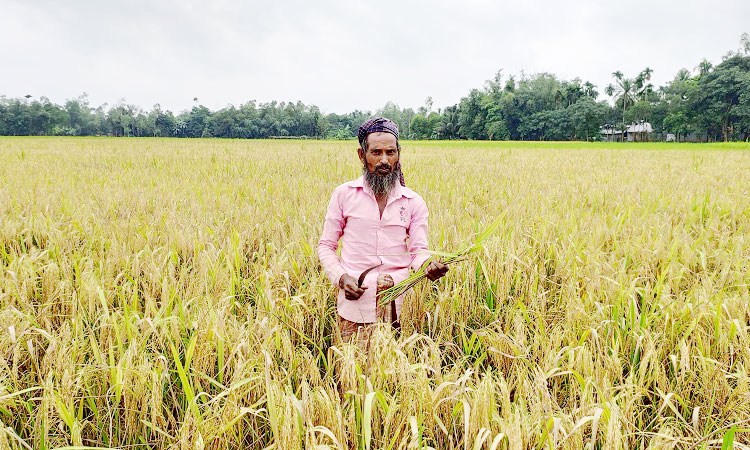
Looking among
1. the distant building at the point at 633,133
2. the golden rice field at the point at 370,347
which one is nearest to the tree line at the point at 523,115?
the distant building at the point at 633,133

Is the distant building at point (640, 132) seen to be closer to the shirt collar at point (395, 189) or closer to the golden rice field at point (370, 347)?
the golden rice field at point (370, 347)

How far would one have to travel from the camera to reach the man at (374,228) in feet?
6.13

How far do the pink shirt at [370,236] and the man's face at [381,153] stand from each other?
112 millimetres

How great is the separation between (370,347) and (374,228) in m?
0.75

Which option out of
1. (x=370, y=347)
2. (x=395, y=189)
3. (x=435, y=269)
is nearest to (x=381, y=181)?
(x=395, y=189)

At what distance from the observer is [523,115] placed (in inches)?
2852

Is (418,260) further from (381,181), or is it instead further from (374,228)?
(381,181)

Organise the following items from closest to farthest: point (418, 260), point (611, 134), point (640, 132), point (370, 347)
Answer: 1. point (370, 347)
2. point (418, 260)
3. point (640, 132)
4. point (611, 134)

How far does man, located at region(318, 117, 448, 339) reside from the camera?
6.13 ft

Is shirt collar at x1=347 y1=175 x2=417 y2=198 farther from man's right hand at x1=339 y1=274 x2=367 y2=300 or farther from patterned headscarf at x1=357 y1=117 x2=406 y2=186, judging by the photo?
man's right hand at x1=339 y1=274 x2=367 y2=300

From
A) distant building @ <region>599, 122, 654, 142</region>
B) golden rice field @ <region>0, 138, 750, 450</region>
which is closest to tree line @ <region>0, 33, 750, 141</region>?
distant building @ <region>599, 122, 654, 142</region>

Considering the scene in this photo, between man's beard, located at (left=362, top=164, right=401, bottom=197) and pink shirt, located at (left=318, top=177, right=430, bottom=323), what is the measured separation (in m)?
0.03

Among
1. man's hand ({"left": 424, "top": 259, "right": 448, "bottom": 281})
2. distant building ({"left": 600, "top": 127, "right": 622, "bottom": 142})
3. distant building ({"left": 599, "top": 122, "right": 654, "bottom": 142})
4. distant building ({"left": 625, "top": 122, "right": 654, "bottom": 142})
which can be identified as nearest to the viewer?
man's hand ({"left": 424, "top": 259, "right": 448, "bottom": 281})

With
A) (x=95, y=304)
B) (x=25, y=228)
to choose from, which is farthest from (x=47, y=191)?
(x=95, y=304)
